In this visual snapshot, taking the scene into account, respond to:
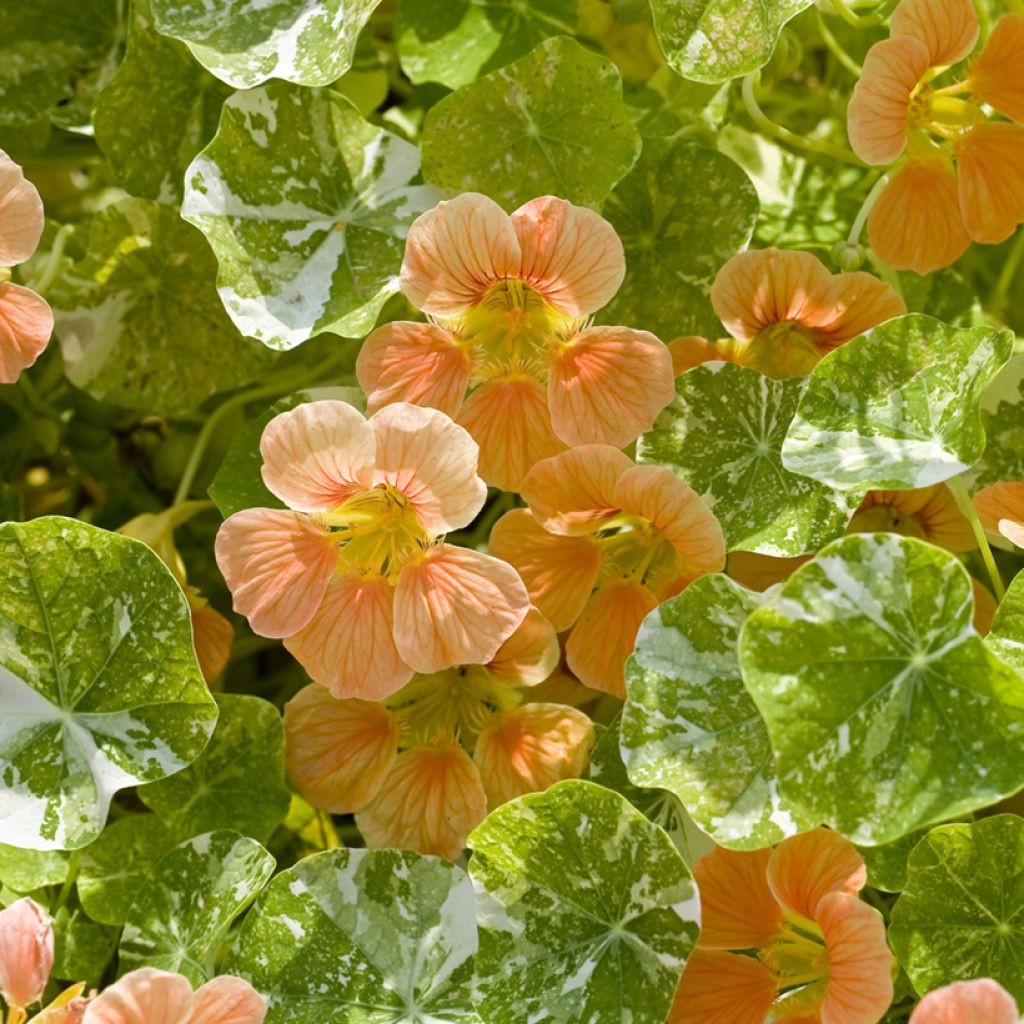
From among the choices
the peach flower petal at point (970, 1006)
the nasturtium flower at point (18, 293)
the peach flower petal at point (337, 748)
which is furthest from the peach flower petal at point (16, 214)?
the peach flower petal at point (970, 1006)

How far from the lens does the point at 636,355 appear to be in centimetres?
82

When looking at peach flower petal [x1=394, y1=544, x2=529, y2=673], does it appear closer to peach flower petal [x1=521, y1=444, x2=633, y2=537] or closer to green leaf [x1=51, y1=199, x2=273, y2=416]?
peach flower petal [x1=521, y1=444, x2=633, y2=537]

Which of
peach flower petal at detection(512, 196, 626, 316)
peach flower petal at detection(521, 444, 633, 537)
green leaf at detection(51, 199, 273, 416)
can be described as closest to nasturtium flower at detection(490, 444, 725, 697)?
peach flower petal at detection(521, 444, 633, 537)

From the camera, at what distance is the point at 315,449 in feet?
2.53

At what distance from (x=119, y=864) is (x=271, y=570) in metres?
0.26

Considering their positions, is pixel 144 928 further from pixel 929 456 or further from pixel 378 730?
pixel 929 456

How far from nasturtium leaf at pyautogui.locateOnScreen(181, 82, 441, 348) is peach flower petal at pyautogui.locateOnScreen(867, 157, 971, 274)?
315 millimetres

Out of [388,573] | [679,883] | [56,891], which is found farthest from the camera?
[56,891]

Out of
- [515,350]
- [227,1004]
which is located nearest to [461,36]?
[515,350]

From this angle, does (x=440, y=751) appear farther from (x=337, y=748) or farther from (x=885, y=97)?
(x=885, y=97)

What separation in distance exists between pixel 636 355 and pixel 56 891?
1.94 feet

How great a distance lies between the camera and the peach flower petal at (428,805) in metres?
0.85

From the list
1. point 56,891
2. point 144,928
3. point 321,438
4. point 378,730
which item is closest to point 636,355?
point 321,438

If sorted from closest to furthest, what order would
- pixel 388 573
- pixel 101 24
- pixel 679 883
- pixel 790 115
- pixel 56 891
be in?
1. pixel 679 883
2. pixel 388 573
3. pixel 56 891
4. pixel 101 24
5. pixel 790 115
